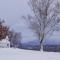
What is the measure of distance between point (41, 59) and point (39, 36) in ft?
32.2

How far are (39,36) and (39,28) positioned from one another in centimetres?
83

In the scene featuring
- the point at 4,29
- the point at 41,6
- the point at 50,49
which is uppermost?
the point at 41,6

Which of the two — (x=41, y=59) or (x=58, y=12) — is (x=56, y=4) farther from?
(x=41, y=59)

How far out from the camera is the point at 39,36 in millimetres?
23953

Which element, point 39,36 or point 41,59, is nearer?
point 41,59

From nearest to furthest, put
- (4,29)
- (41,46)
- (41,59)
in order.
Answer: (41,59)
(41,46)
(4,29)

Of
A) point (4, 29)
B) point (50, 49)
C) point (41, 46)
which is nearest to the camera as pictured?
point (41, 46)

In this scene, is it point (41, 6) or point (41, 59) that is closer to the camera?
point (41, 59)

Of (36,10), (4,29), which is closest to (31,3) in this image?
(36,10)

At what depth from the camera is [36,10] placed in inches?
958

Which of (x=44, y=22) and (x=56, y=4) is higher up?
(x=56, y=4)

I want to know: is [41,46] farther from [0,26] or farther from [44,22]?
[0,26]

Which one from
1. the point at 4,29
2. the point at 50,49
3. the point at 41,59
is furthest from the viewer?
the point at 4,29

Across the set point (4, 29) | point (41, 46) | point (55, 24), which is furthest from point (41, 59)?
point (4, 29)
